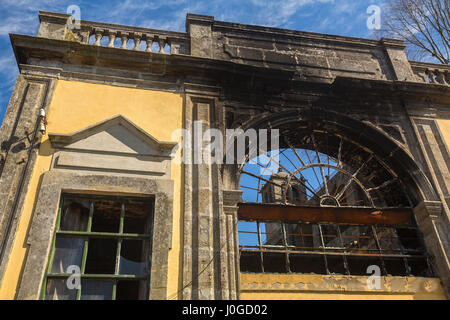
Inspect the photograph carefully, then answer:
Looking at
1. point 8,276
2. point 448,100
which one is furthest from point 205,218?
point 448,100

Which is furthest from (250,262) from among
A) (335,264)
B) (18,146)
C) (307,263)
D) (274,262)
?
(18,146)

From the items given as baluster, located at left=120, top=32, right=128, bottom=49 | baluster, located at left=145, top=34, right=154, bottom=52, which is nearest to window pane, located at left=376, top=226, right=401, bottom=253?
baluster, located at left=145, top=34, right=154, bottom=52

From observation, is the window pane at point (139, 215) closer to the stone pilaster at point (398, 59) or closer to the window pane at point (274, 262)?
the window pane at point (274, 262)

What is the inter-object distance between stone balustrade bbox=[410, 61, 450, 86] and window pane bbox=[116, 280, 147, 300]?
6.80 m

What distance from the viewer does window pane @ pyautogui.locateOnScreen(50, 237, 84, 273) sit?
5008 millimetres

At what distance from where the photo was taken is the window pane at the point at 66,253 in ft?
16.4

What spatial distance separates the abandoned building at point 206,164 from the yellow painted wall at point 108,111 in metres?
0.02

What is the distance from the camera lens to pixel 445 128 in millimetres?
7621

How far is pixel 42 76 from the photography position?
6.56 m

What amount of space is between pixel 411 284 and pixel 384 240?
152cm

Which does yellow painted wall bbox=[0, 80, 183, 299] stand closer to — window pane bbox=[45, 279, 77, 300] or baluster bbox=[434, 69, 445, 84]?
window pane bbox=[45, 279, 77, 300]

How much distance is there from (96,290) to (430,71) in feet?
25.0

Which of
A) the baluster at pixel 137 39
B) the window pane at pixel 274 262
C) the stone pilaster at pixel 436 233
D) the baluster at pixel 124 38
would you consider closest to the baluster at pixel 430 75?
the stone pilaster at pixel 436 233

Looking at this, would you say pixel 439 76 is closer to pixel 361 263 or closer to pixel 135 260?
pixel 361 263
